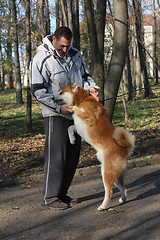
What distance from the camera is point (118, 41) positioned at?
7910 millimetres

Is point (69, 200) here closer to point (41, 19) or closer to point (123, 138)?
point (123, 138)

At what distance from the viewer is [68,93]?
4523 millimetres

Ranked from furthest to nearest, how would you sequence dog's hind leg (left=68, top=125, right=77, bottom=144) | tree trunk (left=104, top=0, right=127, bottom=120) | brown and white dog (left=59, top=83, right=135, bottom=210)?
tree trunk (left=104, top=0, right=127, bottom=120)
dog's hind leg (left=68, top=125, right=77, bottom=144)
brown and white dog (left=59, top=83, right=135, bottom=210)

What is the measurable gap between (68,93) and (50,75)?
37cm

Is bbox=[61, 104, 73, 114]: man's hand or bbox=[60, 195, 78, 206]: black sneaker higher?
bbox=[61, 104, 73, 114]: man's hand

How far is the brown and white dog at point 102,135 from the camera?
4395 millimetres

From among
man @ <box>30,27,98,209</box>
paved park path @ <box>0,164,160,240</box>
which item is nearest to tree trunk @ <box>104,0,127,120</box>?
paved park path @ <box>0,164,160,240</box>

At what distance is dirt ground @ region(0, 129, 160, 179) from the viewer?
7.47 m

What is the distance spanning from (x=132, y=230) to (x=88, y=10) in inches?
269

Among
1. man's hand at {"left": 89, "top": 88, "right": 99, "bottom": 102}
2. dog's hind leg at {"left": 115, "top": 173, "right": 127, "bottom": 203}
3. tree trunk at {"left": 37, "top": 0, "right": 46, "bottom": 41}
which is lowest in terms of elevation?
dog's hind leg at {"left": 115, "top": 173, "right": 127, "bottom": 203}

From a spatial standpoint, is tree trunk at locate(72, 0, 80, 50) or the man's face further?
tree trunk at locate(72, 0, 80, 50)

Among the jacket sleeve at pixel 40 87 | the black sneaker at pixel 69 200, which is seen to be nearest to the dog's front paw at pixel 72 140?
the jacket sleeve at pixel 40 87

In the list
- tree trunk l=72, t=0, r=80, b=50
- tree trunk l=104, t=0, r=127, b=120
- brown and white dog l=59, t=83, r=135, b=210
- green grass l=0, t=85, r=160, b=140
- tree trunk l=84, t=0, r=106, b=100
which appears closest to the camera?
brown and white dog l=59, t=83, r=135, b=210

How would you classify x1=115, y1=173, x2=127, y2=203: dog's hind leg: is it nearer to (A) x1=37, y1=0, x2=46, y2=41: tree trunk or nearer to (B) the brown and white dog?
(B) the brown and white dog
